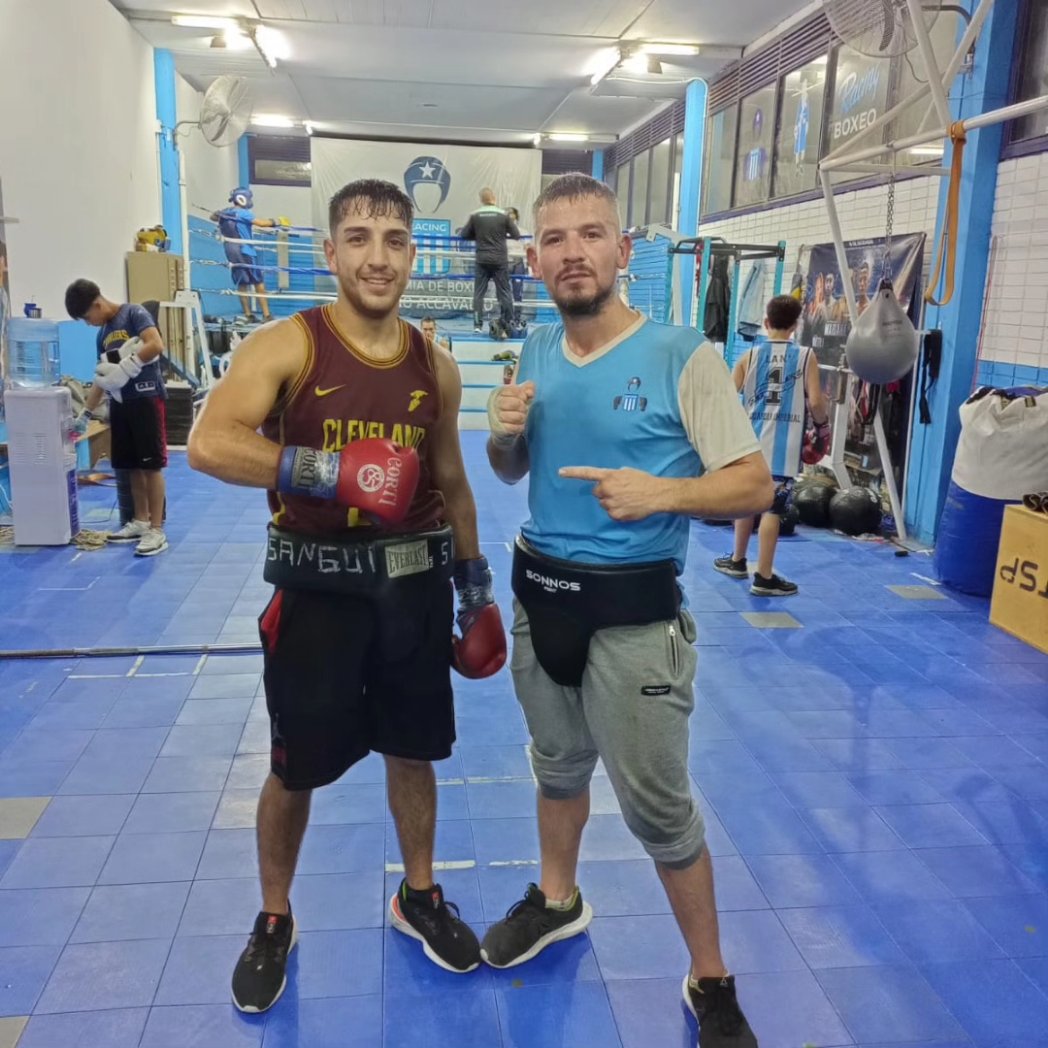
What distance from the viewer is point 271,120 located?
1656cm

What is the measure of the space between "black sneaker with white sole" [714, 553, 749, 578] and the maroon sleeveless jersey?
3633 millimetres

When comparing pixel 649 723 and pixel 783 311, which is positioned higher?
pixel 783 311

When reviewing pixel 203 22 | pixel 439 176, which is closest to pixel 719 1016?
pixel 203 22

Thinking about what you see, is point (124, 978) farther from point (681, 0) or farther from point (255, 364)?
point (681, 0)

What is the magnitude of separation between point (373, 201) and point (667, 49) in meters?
9.92

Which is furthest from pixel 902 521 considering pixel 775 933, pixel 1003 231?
pixel 775 933

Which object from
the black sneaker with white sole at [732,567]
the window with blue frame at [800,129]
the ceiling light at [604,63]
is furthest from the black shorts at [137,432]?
the ceiling light at [604,63]

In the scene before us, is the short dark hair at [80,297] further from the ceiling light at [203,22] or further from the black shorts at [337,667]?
the ceiling light at [203,22]

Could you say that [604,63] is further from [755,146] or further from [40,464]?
[40,464]

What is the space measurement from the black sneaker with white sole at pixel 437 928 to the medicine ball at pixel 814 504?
16.6 feet

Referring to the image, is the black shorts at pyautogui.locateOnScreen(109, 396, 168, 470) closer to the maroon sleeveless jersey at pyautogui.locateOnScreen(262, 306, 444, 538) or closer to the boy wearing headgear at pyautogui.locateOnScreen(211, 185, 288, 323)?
the maroon sleeveless jersey at pyautogui.locateOnScreen(262, 306, 444, 538)

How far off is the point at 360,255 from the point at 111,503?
5.57 meters

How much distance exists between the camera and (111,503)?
6.80m

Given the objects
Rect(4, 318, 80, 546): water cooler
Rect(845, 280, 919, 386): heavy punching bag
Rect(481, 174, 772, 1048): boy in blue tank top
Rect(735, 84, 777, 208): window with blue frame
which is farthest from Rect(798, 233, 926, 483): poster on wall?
Rect(4, 318, 80, 546): water cooler
